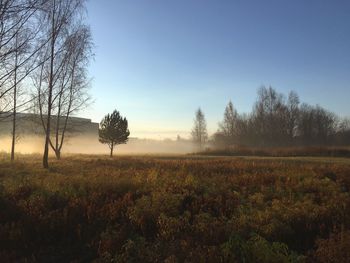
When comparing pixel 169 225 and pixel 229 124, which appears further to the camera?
pixel 229 124

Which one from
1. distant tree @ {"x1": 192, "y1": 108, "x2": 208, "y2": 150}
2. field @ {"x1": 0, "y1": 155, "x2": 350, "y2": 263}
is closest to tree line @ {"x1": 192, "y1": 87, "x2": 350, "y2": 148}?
distant tree @ {"x1": 192, "y1": 108, "x2": 208, "y2": 150}

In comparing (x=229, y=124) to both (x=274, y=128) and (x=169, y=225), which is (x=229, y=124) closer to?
(x=274, y=128)

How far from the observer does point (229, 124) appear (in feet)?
277

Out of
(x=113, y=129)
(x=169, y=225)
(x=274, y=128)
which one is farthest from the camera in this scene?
(x=274, y=128)

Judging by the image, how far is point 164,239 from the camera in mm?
6684

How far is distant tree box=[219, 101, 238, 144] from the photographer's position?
8269 cm

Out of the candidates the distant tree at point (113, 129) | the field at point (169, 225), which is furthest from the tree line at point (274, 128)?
the field at point (169, 225)

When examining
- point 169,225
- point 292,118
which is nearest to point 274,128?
point 292,118

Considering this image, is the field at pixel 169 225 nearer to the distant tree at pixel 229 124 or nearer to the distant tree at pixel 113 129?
the distant tree at pixel 113 129

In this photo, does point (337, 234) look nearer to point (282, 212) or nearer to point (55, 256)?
point (282, 212)

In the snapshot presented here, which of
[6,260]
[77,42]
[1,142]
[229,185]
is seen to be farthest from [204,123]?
[6,260]

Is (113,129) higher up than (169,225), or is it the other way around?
(113,129)

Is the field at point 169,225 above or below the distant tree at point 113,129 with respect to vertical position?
below

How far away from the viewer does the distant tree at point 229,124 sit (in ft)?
271
